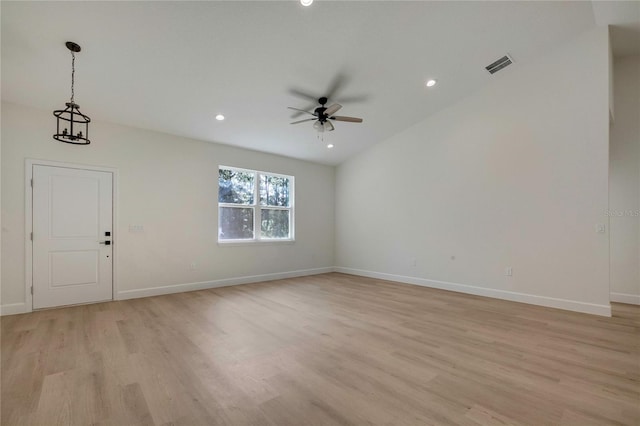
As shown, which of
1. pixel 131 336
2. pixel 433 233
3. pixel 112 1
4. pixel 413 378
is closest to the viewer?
pixel 413 378

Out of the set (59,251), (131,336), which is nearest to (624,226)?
(131,336)

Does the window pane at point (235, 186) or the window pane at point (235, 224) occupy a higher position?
the window pane at point (235, 186)

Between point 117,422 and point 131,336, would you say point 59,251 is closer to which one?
point 131,336

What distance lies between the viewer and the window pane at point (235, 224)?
5.85m

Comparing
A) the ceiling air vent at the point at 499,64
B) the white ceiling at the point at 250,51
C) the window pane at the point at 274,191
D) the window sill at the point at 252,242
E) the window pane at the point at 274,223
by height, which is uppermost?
the ceiling air vent at the point at 499,64

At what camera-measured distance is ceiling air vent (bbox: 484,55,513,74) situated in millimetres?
4198

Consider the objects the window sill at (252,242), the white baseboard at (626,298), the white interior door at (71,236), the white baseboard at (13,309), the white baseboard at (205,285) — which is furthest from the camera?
the window sill at (252,242)

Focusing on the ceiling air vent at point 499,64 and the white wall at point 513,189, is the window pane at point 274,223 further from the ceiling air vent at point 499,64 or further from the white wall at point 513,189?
the ceiling air vent at point 499,64

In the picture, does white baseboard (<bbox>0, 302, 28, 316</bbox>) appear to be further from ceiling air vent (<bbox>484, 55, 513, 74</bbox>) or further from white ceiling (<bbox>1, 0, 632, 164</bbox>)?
ceiling air vent (<bbox>484, 55, 513, 74</bbox>)

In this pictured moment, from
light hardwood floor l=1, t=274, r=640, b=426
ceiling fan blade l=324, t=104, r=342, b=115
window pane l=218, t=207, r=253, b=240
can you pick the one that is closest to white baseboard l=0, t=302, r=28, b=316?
light hardwood floor l=1, t=274, r=640, b=426

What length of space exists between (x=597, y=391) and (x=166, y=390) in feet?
10.3

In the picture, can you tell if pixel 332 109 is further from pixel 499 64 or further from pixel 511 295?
pixel 511 295

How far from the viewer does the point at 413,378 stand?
2.20m

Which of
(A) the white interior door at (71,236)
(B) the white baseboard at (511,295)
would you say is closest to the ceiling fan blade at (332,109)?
(A) the white interior door at (71,236)
